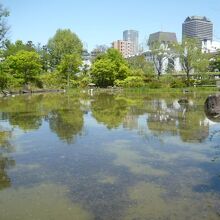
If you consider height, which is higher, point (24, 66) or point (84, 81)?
point (24, 66)

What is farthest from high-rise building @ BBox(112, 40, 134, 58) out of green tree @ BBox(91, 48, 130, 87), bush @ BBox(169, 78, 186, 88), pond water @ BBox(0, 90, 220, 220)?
pond water @ BBox(0, 90, 220, 220)

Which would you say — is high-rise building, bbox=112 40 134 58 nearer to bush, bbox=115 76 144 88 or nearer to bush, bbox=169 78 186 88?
bush, bbox=115 76 144 88

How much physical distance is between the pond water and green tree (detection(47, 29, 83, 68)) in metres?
53.8

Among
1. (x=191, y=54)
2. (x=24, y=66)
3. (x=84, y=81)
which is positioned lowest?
(x=84, y=81)

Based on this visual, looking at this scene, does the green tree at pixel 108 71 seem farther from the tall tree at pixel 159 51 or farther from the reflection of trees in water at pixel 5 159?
the reflection of trees in water at pixel 5 159

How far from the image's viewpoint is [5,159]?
8875 millimetres

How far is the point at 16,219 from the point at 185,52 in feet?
165

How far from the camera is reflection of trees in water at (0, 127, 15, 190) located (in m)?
7.02

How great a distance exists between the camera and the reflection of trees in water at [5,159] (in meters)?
7.02

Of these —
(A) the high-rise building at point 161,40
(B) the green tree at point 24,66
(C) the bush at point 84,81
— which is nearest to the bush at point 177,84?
(A) the high-rise building at point 161,40

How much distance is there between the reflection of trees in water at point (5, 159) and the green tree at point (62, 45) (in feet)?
179

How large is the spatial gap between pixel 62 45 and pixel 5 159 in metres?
58.8

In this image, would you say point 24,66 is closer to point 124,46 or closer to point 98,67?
point 98,67

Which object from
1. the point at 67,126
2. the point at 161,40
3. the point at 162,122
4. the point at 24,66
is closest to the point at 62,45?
the point at 24,66
